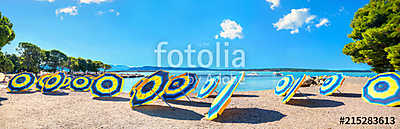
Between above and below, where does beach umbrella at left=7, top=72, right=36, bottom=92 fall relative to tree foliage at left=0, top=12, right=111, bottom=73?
below

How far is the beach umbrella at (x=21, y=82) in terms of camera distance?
11.3 metres

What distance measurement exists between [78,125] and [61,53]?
6786 centimetres

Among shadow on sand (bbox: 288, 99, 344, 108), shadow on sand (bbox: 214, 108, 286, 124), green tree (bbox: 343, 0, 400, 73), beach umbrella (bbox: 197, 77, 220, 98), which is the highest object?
green tree (bbox: 343, 0, 400, 73)

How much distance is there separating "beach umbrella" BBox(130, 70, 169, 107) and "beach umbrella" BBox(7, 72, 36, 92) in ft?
31.1

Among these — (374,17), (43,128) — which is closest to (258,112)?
(43,128)

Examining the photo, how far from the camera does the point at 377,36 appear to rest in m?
10.9

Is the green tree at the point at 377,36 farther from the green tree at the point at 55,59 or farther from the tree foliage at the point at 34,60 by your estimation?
the green tree at the point at 55,59

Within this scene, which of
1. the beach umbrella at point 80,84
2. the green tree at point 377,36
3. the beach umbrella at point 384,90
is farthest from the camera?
the beach umbrella at point 80,84

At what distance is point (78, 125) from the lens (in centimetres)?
478

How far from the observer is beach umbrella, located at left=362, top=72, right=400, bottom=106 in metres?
6.50

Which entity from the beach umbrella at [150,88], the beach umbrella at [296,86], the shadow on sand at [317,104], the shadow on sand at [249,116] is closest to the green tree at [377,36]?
the shadow on sand at [317,104]

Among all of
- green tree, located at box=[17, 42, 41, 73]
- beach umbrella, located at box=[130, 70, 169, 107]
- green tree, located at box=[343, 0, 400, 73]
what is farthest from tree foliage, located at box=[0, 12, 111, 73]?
green tree, located at box=[343, 0, 400, 73]

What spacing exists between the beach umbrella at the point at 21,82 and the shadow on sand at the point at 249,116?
12.8 metres

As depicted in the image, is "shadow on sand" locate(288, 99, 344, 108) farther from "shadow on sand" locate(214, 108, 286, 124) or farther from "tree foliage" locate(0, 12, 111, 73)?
"tree foliage" locate(0, 12, 111, 73)
